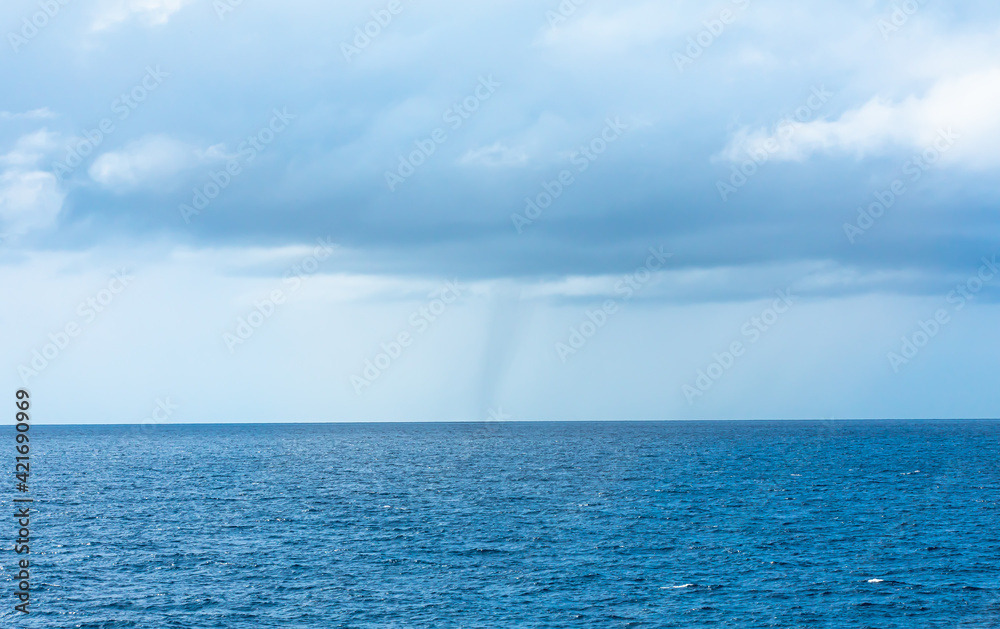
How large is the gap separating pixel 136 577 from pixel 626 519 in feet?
157

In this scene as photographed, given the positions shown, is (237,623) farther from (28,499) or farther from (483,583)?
(28,499)

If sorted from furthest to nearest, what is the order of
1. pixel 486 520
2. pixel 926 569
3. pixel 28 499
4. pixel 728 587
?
pixel 28 499, pixel 486 520, pixel 926 569, pixel 728 587

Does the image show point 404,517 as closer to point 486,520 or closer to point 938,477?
point 486,520

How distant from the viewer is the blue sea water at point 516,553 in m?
55.0

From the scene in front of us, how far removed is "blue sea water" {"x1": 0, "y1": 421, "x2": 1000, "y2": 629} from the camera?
5497 cm

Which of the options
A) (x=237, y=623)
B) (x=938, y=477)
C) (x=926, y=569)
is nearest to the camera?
(x=237, y=623)

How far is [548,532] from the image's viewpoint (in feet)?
267

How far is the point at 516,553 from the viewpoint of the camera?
237 ft

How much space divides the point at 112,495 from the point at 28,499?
32.2ft

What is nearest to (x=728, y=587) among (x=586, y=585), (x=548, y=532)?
(x=586, y=585)

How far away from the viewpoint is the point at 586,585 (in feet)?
201

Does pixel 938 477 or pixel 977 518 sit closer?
pixel 977 518

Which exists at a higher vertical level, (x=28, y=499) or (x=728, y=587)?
(x=28, y=499)

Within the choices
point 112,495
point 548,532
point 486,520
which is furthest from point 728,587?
point 112,495
